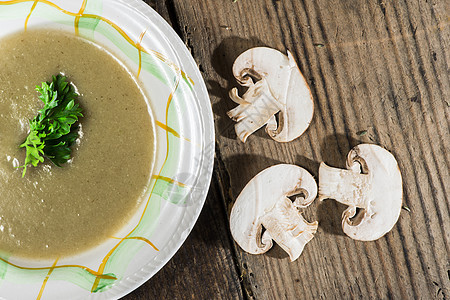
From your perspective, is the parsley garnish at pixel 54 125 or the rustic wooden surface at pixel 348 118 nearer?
the parsley garnish at pixel 54 125

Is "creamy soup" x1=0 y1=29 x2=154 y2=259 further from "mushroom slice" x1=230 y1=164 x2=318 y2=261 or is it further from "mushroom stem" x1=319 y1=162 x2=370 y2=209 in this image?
"mushroom stem" x1=319 y1=162 x2=370 y2=209

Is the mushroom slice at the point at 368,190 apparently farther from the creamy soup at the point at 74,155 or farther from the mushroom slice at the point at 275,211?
the creamy soup at the point at 74,155

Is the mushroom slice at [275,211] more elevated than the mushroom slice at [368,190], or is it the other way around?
the mushroom slice at [368,190]

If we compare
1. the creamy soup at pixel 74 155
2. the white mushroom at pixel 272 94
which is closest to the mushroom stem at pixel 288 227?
the white mushroom at pixel 272 94

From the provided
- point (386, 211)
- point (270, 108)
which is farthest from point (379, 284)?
point (270, 108)

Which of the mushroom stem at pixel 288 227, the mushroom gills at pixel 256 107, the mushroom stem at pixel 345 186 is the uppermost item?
the mushroom gills at pixel 256 107

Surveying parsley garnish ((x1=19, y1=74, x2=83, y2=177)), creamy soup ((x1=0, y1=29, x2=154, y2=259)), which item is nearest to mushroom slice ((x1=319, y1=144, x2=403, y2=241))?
creamy soup ((x1=0, y1=29, x2=154, y2=259))
